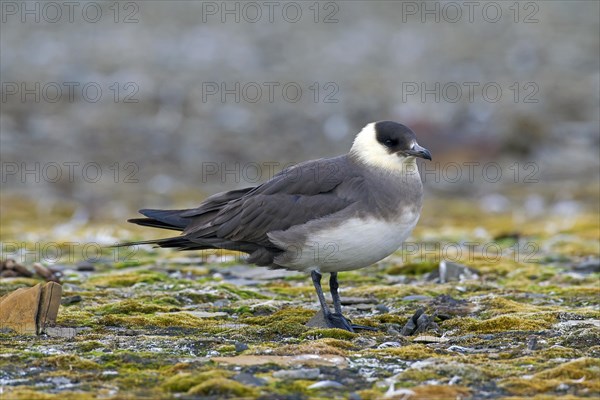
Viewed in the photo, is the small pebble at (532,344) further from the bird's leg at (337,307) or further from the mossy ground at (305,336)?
the bird's leg at (337,307)

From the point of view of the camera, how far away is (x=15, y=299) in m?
6.65

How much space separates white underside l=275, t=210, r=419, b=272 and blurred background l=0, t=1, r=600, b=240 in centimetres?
673

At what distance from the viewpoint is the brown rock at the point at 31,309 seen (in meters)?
6.55

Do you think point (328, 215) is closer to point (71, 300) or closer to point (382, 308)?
point (382, 308)

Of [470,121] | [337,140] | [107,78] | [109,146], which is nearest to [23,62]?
[107,78]

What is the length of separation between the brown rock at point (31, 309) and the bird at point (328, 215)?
1164 millimetres

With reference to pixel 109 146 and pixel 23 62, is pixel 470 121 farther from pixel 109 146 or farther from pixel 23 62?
pixel 23 62

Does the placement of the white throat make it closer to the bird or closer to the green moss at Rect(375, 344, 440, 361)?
the bird

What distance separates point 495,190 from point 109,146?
304 inches

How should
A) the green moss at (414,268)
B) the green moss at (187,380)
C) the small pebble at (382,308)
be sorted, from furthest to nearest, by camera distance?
the green moss at (414,268) < the small pebble at (382,308) < the green moss at (187,380)

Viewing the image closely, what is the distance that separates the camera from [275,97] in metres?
23.2

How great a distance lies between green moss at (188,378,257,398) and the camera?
495 centimetres

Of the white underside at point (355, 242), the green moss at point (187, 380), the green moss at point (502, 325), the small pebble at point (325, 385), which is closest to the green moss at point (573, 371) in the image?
the small pebble at point (325, 385)

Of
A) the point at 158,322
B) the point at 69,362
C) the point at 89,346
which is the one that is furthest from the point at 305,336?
the point at 69,362
